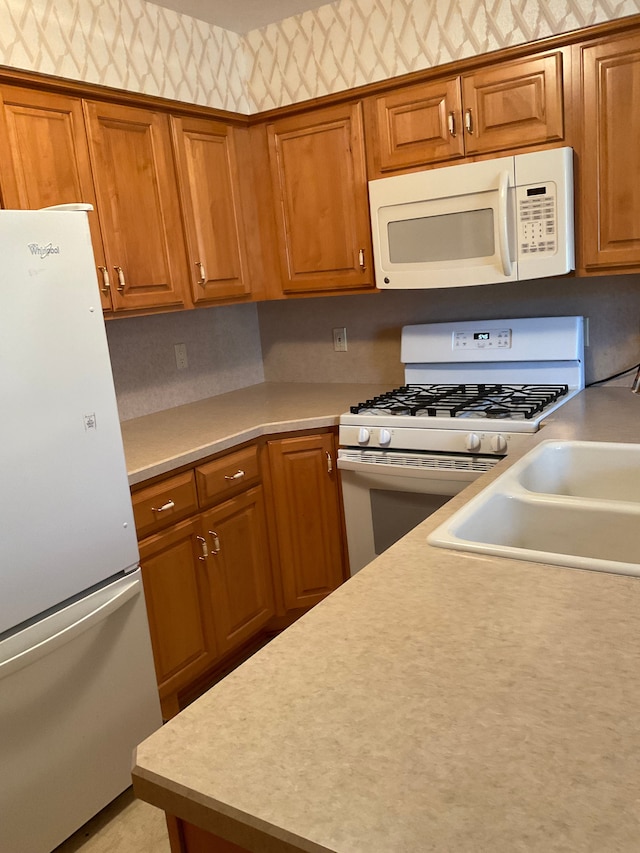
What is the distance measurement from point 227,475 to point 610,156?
5.40 feet

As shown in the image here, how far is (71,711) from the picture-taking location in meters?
1.83

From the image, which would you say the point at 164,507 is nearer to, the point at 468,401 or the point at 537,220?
the point at 468,401

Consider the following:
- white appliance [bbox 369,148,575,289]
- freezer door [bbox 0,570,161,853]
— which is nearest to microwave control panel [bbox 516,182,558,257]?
white appliance [bbox 369,148,575,289]

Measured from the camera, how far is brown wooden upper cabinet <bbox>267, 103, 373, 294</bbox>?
2766mm

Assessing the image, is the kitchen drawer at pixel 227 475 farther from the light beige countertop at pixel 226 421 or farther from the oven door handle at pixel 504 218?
the oven door handle at pixel 504 218

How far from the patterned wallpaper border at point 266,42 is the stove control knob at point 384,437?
51.9 inches

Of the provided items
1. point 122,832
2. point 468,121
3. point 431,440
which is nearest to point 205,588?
point 122,832

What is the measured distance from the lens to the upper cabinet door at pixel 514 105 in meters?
2.34

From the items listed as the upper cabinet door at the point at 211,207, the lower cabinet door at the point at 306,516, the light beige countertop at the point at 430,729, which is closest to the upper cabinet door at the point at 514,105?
the upper cabinet door at the point at 211,207

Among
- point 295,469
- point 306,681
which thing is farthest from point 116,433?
point 306,681

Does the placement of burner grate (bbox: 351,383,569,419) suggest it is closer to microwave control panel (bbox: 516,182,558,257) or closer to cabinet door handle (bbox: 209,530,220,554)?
microwave control panel (bbox: 516,182,558,257)

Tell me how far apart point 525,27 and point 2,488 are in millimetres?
2150

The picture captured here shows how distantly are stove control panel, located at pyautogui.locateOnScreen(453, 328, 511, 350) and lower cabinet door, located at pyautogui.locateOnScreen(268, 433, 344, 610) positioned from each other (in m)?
0.68

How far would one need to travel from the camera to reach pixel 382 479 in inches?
98.7
